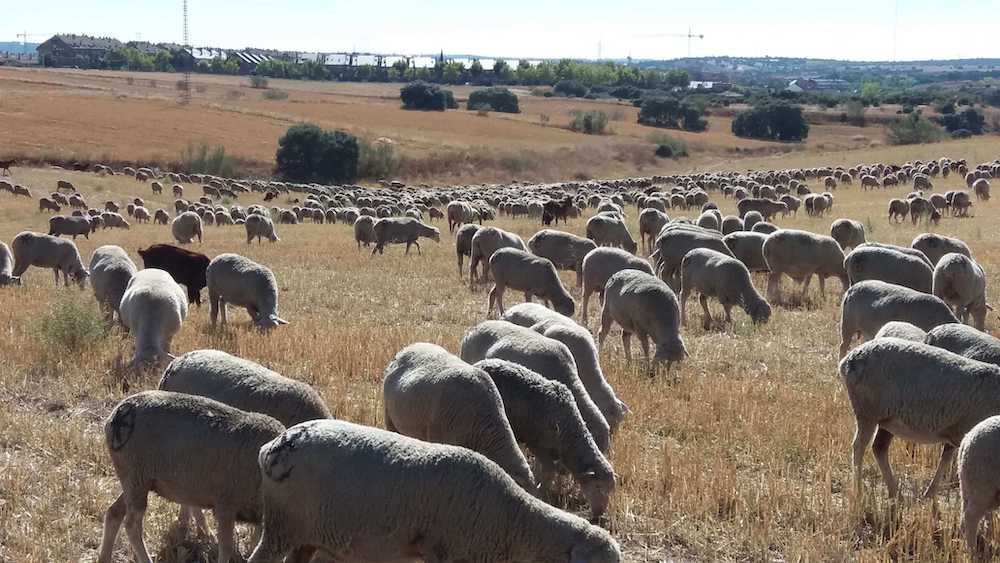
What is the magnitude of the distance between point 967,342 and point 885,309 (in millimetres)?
2877

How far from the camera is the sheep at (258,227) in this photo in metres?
33.3

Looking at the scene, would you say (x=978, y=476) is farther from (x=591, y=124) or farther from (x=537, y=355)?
(x=591, y=124)

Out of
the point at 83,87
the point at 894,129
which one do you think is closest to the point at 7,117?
the point at 83,87

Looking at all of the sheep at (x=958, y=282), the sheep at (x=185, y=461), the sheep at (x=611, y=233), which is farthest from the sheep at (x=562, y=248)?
the sheep at (x=185, y=461)

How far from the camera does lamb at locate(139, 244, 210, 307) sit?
57.6 feet

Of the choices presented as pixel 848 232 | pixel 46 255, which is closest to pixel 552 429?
pixel 46 255

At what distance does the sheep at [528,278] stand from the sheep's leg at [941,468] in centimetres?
898

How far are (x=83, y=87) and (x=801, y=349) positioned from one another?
399ft

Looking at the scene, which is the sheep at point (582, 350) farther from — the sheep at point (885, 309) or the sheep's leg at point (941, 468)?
the sheep at point (885, 309)

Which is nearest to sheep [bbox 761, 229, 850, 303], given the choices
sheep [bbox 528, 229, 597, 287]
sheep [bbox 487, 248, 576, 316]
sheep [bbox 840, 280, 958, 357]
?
sheep [bbox 528, 229, 597, 287]

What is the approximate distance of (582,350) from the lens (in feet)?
36.2

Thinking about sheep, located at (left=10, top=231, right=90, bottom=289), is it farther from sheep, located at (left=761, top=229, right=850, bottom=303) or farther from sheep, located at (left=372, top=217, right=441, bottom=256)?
sheep, located at (left=761, top=229, right=850, bottom=303)

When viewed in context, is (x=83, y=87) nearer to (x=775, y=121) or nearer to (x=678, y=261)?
(x=775, y=121)

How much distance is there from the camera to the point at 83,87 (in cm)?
12031
